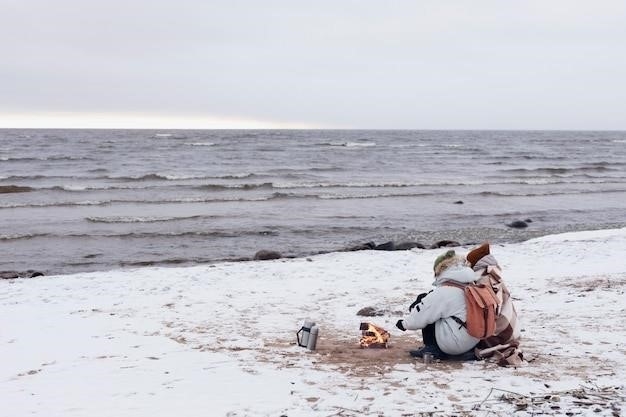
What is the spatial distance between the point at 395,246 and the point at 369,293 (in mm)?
5918

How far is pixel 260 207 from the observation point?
81.6ft

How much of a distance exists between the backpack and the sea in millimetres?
9678

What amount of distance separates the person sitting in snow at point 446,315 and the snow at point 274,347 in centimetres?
17

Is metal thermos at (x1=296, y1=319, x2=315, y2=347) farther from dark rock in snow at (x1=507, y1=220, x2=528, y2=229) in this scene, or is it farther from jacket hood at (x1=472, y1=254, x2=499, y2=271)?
dark rock in snow at (x1=507, y1=220, x2=528, y2=229)

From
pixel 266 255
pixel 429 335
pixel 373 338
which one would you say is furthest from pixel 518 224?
pixel 429 335

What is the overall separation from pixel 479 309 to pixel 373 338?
→ 53.4 inches

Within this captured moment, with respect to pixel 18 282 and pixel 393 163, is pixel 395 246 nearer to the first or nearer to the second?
pixel 18 282

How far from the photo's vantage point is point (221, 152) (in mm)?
59000

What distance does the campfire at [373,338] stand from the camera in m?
7.23

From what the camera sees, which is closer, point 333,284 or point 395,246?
point 333,284

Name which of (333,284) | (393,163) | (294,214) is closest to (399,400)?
(333,284)

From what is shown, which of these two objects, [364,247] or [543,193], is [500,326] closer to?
[364,247]

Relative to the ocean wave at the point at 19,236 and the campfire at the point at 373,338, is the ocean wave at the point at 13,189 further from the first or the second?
the campfire at the point at 373,338

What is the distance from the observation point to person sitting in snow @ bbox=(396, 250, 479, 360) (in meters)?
6.42
